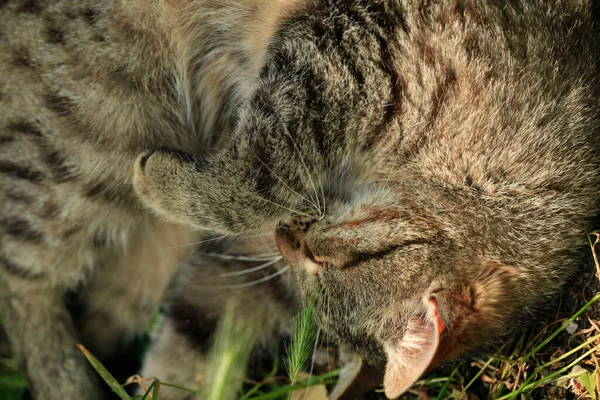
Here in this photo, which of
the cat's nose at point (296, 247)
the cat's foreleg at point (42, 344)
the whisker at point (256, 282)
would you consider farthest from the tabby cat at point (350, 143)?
the whisker at point (256, 282)

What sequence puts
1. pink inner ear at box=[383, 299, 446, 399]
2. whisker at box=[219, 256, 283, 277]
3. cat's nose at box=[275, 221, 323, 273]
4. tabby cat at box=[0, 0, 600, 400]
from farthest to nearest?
whisker at box=[219, 256, 283, 277], cat's nose at box=[275, 221, 323, 273], tabby cat at box=[0, 0, 600, 400], pink inner ear at box=[383, 299, 446, 399]

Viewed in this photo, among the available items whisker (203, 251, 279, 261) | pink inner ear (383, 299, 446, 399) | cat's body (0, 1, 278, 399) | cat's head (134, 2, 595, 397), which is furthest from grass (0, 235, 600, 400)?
cat's body (0, 1, 278, 399)

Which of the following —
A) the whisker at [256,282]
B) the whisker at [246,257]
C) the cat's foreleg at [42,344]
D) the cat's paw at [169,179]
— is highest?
the cat's paw at [169,179]

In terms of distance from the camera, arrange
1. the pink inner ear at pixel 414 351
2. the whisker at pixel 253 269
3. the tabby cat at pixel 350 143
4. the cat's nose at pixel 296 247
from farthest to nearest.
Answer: the whisker at pixel 253 269 → the cat's nose at pixel 296 247 → the tabby cat at pixel 350 143 → the pink inner ear at pixel 414 351

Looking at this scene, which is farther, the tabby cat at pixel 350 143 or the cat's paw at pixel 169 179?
A: the cat's paw at pixel 169 179

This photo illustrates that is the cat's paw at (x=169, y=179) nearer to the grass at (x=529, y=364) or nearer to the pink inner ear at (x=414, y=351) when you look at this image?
the grass at (x=529, y=364)

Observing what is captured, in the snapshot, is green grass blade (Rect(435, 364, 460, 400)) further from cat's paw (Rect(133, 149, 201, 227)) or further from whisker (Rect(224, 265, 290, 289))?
cat's paw (Rect(133, 149, 201, 227))

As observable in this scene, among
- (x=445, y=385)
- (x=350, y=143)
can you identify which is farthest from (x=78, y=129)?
(x=445, y=385)
